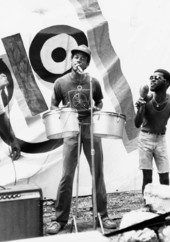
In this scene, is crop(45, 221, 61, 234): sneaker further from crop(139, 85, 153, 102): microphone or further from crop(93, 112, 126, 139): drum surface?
crop(139, 85, 153, 102): microphone

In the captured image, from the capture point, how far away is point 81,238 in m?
2.11

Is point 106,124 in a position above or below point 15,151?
above

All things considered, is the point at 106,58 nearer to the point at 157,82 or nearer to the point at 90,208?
the point at 157,82

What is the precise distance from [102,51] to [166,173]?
1.82 m

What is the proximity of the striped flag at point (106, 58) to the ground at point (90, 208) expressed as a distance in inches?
27.1

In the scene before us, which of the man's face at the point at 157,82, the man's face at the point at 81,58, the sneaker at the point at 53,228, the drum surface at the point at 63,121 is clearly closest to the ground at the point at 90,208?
the sneaker at the point at 53,228

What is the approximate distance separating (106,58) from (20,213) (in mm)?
2563

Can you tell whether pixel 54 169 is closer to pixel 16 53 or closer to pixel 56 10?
pixel 16 53

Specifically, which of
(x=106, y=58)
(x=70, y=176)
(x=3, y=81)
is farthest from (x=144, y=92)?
(x=3, y=81)

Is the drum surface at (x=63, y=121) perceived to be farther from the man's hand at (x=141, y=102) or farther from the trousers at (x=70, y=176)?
the man's hand at (x=141, y=102)

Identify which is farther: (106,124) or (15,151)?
(15,151)

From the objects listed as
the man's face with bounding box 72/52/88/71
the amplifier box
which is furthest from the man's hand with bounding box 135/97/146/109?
the amplifier box

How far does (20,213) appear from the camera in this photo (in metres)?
3.44

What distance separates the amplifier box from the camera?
3391mm
